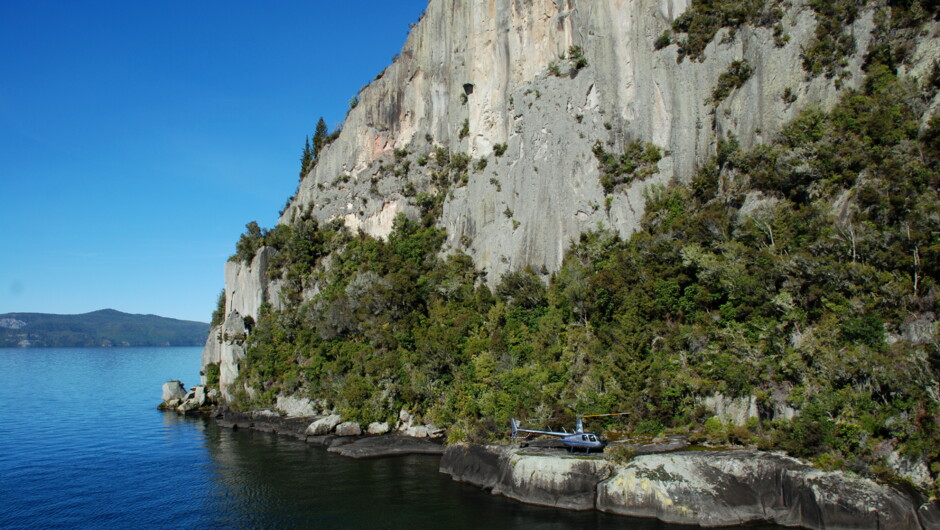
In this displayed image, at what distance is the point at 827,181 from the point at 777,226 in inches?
150

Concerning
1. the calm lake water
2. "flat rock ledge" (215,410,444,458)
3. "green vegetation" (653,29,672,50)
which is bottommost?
the calm lake water

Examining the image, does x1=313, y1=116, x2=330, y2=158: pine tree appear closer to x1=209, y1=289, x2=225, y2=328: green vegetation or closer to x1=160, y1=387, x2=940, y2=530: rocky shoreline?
x1=209, y1=289, x2=225, y2=328: green vegetation

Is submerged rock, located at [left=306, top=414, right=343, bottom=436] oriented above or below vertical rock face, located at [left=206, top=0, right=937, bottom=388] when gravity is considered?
below

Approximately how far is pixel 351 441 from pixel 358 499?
43.7 ft

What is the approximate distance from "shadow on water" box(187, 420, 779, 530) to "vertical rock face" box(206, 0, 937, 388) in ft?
79.9

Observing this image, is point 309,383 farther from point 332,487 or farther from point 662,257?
point 662,257

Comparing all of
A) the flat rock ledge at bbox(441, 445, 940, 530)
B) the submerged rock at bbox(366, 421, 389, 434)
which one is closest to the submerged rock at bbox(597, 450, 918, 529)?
the flat rock ledge at bbox(441, 445, 940, 530)

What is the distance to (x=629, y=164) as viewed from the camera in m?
50.3

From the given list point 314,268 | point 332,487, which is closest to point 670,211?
point 332,487

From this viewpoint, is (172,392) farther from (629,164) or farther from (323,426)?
(629,164)

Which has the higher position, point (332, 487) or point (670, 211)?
point (670, 211)

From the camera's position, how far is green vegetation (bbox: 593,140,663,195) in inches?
1938

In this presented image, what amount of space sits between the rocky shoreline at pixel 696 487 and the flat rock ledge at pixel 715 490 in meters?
0.04

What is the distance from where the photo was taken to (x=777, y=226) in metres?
36.2
